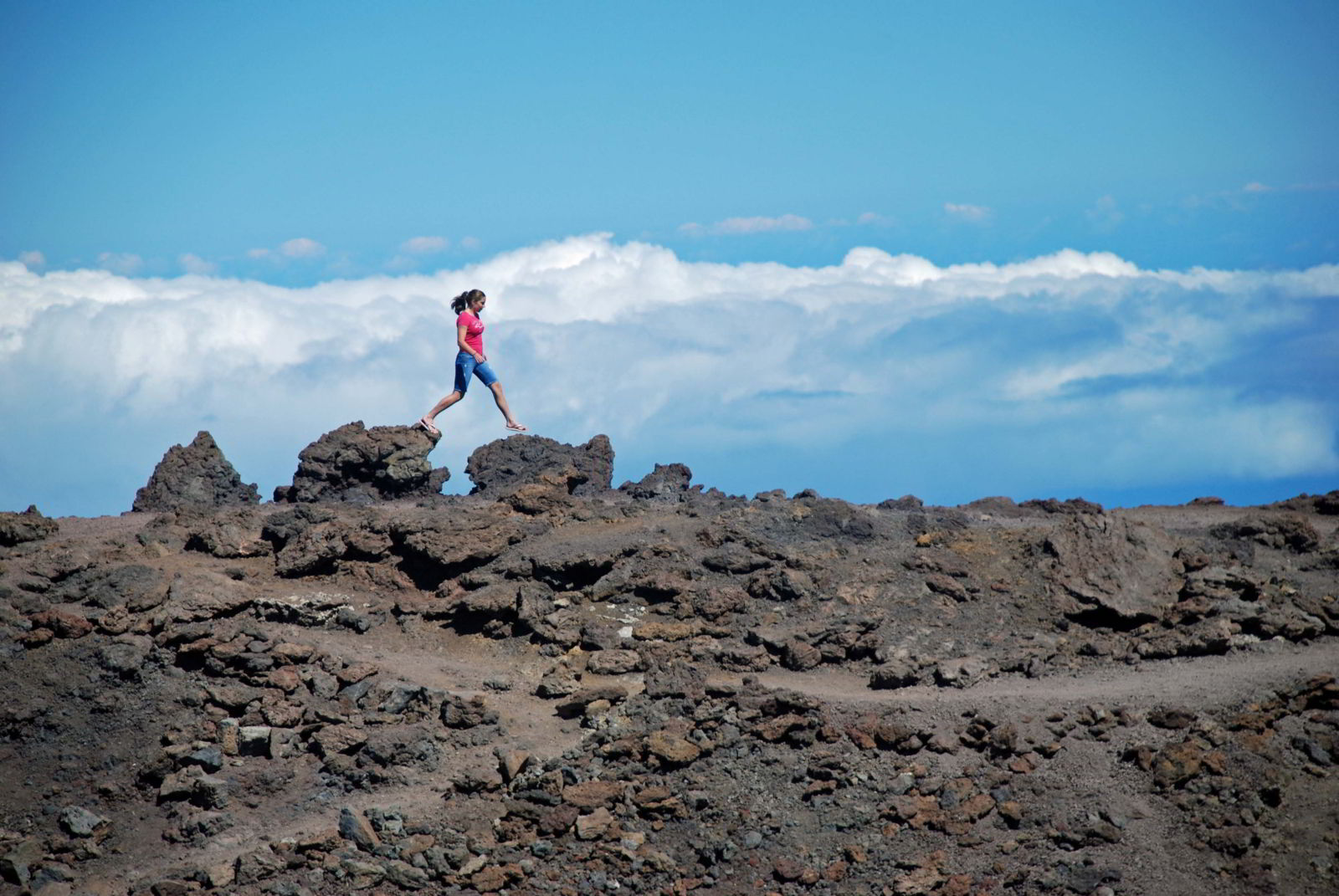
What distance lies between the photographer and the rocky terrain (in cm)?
1439

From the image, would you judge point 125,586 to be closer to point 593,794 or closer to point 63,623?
point 63,623

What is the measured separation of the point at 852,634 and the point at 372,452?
9011mm

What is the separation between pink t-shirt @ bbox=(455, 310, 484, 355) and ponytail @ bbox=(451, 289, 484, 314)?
0.11 metres

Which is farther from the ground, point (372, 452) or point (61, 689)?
point (372, 452)

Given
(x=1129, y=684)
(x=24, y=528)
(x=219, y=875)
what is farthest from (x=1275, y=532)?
(x=24, y=528)

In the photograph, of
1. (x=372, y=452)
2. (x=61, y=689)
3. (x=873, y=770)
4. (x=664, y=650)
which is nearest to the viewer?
(x=873, y=770)

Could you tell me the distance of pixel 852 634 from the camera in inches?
706

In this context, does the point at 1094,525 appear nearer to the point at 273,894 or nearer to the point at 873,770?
the point at 873,770

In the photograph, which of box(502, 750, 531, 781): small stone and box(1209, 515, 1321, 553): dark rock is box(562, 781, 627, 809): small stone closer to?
box(502, 750, 531, 781): small stone

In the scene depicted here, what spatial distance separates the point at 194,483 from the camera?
76.6 feet

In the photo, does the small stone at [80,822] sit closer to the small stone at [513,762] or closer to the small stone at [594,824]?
the small stone at [513,762]

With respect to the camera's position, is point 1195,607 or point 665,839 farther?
point 1195,607

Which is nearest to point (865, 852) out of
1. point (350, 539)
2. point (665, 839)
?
point (665, 839)

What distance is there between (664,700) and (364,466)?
28.4 feet
